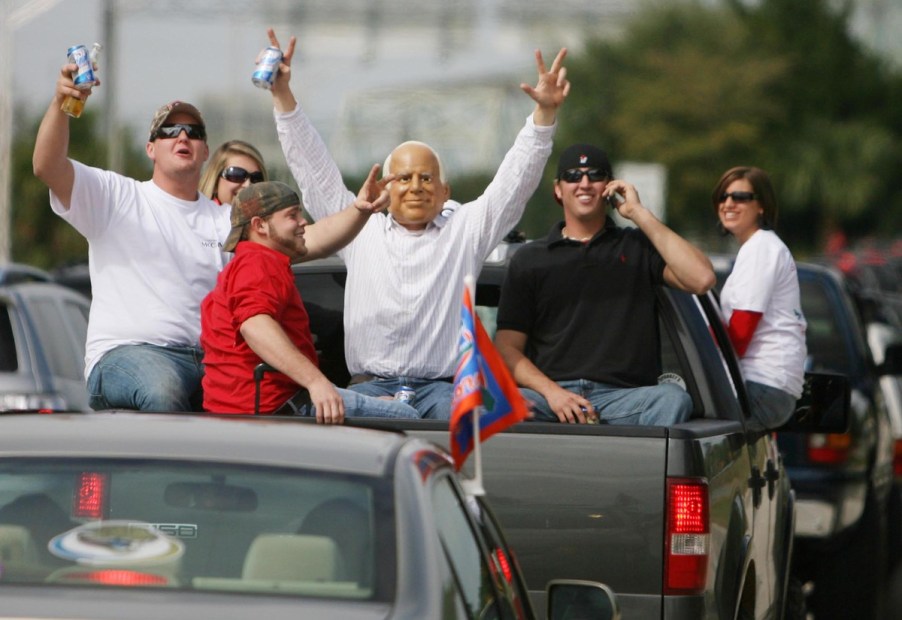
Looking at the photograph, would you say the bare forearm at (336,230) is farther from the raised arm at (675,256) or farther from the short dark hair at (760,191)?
the short dark hair at (760,191)

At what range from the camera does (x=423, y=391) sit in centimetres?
666

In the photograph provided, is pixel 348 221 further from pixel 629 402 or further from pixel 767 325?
pixel 767 325

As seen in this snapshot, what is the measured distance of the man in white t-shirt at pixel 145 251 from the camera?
21.2ft

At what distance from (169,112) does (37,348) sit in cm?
433

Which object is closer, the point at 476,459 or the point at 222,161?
the point at 476,459

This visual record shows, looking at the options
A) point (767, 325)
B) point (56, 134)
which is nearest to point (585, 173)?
point (767, 325)

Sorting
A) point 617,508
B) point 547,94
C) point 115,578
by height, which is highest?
point 547,94

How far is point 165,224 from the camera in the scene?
6.88 metres

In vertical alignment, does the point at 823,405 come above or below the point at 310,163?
below

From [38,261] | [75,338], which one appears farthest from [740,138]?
[75,338]

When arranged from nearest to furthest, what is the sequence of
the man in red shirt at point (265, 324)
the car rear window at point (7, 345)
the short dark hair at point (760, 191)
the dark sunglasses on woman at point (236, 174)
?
the man in red shirt at point (265, 324) → the dark sunglasses on woman at point (236, 174) → the short dark hair at point (760, 191) → the car rear window at point (7, 345)

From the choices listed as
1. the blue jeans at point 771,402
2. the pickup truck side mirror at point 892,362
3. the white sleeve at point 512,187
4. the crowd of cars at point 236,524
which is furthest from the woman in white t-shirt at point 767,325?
the crowd of cars at point 236,524

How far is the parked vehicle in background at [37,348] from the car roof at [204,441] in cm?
656

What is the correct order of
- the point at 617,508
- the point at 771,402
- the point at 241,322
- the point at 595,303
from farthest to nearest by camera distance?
the point at 771,402, the point at 595,303, the point at 241,322, the point at 617,508
